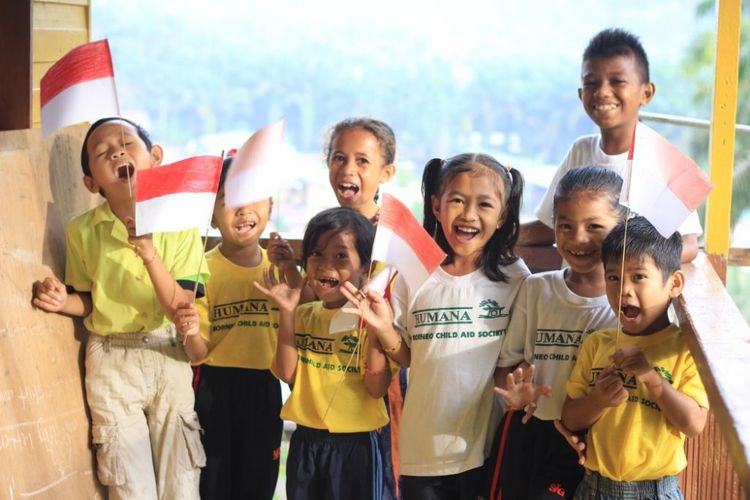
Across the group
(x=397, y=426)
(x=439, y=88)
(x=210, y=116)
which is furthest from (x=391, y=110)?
(x=397, y=426)

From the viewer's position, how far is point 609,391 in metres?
2.86

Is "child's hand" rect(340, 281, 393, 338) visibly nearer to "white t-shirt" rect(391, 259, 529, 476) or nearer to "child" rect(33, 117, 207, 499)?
"white t-shirt" rect(391, 259, 529, 476)

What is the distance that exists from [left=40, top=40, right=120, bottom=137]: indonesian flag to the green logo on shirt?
1335 millimetres

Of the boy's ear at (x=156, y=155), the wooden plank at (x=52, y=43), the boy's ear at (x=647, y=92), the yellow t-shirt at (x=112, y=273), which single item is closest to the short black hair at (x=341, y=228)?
the yellow t-shirt at (x=112, y=273)

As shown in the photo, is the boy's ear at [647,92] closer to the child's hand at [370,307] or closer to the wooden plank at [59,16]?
the child's hand at [370,307]

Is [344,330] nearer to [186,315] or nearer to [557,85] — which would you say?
[186,315]

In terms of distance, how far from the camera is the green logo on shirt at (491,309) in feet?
11.1

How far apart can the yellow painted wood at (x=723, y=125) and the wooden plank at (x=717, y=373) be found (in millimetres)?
143

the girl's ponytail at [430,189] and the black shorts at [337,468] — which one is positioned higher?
the girl's ponytail at [430,189]

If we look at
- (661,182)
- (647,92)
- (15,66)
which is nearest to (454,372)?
(661,182)

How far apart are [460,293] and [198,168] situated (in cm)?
93

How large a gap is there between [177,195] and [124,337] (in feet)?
1.75

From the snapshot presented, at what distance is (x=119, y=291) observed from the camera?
11.9ft

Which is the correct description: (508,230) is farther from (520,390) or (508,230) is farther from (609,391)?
(609,391)
